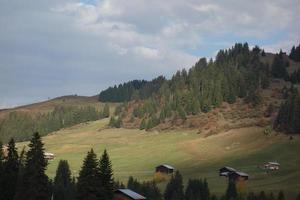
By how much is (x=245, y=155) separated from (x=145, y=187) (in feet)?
242

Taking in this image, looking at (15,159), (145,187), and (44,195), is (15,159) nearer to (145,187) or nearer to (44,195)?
(44,195)

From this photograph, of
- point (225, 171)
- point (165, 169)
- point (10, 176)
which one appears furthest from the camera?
point (165, 169)

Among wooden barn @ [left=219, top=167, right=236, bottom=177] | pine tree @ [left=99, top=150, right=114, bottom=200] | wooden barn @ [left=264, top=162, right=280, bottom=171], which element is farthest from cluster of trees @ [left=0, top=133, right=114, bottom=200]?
wooden barn @ [left=264, top=162, right=280, bottom=171]

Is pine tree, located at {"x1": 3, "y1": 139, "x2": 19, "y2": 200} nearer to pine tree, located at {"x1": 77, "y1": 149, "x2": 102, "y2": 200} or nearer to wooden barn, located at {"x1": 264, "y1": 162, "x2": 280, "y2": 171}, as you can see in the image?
pine tree, located at {"x1": 77, "y1": 149, "x2": 102, "y2": 200}

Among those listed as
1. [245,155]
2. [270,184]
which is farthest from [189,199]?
[245,155]

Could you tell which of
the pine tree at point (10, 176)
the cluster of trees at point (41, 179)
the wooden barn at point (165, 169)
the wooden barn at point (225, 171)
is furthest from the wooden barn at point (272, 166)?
the cluster of trees at point (41, 179)

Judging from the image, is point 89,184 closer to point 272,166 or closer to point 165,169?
point 272,166

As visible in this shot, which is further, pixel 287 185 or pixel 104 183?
pixel 287 185

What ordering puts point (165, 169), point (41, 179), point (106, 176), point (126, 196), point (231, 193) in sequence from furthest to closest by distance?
1. point (165, 169)
2. point (231, 193)
3. point (126, 196)
4. point (41, 179)
5. point (106, 176)

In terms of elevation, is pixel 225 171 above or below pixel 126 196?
below

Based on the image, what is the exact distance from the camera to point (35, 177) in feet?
205

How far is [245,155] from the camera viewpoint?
194750 millimetres

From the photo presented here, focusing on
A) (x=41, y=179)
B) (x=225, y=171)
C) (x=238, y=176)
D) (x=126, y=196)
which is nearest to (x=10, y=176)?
(x=41, y=179)

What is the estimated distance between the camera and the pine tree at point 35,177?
62.0m
